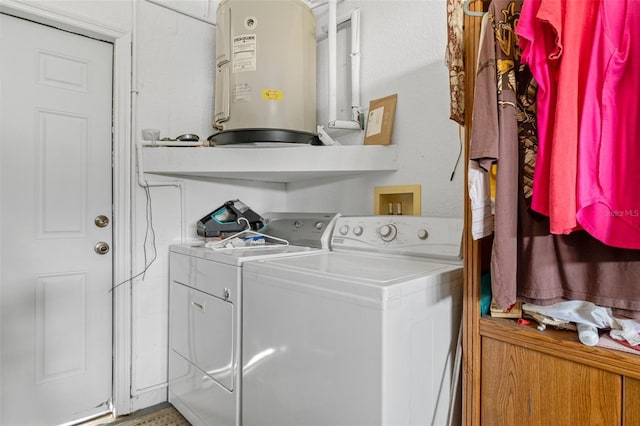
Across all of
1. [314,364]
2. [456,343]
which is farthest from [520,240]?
[314,364]

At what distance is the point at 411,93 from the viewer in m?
1.85

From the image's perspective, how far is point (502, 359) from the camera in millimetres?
1086

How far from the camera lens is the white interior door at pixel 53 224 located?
67.9 inches

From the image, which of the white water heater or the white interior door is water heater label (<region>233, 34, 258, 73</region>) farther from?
the white interior door

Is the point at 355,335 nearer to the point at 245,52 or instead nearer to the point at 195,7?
the point at 245,52

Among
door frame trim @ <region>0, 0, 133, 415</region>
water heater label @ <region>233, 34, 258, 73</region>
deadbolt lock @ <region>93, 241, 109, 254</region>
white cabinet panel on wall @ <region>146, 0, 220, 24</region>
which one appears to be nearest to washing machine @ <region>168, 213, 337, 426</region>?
door frame trim @ <region>0, 0, 133, 415</region>

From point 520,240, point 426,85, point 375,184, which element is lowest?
point 520,240

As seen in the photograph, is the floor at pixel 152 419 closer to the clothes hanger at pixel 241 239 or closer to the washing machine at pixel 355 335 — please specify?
the washing machine at pixel 355 335

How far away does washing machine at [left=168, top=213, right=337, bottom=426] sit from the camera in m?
1.50

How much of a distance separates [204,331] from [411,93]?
1.60m

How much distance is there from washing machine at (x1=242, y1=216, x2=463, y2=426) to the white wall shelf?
1.69 ft

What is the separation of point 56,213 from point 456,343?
79.3 inches

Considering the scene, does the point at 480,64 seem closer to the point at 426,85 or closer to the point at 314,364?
the point at 426,85

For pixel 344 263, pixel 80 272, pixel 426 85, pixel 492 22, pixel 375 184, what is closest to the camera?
pixel 492 22
